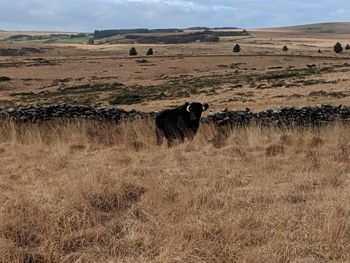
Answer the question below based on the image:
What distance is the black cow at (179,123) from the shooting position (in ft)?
37.6

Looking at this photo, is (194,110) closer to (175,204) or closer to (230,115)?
(230,115)

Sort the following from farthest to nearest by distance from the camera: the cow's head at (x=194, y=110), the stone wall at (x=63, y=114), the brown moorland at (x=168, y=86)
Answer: the brown moorland at (x=168, y=86) < the stone wall at (x=63, y=114) < the cow's head at (x=194, y=110)

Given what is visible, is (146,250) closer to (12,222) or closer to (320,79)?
(12,222)

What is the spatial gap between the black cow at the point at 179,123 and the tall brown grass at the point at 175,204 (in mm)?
1827

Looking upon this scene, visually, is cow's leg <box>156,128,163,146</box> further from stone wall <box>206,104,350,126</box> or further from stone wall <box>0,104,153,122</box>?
stone wall <box>0,104,153,122</box>

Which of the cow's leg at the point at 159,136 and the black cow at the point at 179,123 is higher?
the black cow at the point at 179,123

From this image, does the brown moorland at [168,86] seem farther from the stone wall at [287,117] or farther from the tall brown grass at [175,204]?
the tall brown grass at [175,204]

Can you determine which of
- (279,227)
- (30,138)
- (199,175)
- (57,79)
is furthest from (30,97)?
(279,227)

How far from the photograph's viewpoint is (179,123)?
11.9 metres

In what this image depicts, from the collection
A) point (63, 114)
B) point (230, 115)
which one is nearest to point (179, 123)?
point (230, 115)

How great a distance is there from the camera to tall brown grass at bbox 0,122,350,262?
453cm

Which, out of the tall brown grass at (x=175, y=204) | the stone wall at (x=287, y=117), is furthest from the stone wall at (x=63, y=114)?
the tall brown grass at (x=175, y=204)

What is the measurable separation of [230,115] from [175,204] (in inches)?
317

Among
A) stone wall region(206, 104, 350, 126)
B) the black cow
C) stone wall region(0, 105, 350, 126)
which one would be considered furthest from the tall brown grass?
stone wall region(0, 105, 350, 126)
